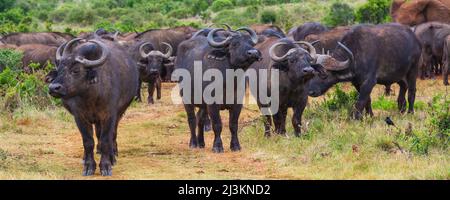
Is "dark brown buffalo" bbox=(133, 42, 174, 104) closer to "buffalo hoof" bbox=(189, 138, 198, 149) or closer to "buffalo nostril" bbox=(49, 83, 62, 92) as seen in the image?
"buffalo hoof" bbox=(189, 138, 198, 149)

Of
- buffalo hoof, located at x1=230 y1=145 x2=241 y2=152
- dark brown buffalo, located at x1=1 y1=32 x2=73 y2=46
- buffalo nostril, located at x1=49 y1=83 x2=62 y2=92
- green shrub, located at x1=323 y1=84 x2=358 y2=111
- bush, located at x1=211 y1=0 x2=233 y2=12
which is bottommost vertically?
bush, located at x1=211 y1=0 x2=233 y2=12

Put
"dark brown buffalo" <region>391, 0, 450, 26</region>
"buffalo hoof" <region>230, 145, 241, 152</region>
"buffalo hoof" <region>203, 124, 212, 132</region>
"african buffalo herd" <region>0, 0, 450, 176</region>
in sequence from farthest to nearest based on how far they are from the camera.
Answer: "dark brown buffalo" <region>391, 0, 450, 26</region>
"buffalo hoof" <region>203, 124, 212, 132</region>
"buffalo hoof" <region>230, 145, 241, 152</region>
"african buffalo herd" <region>0, 0, 450, 176</region>

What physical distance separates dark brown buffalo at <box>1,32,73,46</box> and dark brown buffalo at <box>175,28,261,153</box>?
37.7 feet

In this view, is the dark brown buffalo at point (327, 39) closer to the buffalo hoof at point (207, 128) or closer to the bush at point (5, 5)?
the buffalo hoof at point (207, 128)

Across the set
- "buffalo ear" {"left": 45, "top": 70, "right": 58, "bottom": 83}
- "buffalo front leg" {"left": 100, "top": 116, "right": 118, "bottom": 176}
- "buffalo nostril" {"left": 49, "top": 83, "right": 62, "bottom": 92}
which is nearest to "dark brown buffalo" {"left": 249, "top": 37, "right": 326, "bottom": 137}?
"buffalo front leg" {"left": 100, "top": 116, "right": 118, "bottom": 176}

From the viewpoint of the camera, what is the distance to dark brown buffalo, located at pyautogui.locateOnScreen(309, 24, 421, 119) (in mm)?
13680

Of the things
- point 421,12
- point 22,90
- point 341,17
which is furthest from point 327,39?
point 341,17

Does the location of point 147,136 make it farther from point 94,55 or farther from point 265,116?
point 94,55

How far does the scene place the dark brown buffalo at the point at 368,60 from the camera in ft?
44.9

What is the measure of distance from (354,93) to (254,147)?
3549mm

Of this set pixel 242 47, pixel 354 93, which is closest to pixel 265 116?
pixel 242 47

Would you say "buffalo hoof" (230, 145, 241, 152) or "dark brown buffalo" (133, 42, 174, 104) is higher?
"dark brown buffalo" (133, 42, 174, 104)

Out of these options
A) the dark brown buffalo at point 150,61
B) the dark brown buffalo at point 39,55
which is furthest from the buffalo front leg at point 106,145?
the dark brown buffalo at point 39,55
